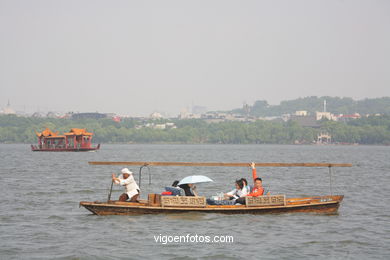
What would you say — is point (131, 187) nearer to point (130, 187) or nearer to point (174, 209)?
point (130, 187)

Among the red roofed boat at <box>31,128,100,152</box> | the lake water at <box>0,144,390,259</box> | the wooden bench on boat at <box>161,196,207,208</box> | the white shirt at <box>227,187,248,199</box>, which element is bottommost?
the lake water at <box>0,144,390,259</box>

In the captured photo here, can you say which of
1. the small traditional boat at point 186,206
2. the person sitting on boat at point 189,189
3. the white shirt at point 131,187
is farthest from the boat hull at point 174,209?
the person sitting on boat at point 189,189

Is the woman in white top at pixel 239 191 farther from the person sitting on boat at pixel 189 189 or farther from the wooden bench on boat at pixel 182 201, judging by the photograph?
the wooden bench on boat at pixel 182 201

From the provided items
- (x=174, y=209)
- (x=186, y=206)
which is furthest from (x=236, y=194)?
(x=174, y=209)

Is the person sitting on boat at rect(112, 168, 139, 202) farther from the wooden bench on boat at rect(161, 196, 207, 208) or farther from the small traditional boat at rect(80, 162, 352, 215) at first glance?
the wooden bench on boat at rect(161, 196, 207, 208)

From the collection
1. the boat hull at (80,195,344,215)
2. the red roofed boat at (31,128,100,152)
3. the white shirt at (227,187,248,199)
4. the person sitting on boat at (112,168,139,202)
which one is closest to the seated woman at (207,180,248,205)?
the white shirt at (227,187,248,199)

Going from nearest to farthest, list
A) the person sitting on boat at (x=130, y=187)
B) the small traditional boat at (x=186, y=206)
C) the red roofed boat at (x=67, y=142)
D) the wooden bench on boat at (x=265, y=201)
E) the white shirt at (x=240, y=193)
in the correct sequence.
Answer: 1. the small traditional boat at (x=186, y=206)
2. the wooden bench on boat at (x=265, y=201)
3. the person sitting on boat at (x=130, y=187)
4. the white shirt at (x=240, y=193)
5. the red roofed boat at (x=67, y=142)

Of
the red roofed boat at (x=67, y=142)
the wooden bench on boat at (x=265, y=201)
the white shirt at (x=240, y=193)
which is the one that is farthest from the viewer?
the red roofed boat at (x=67, y=142)

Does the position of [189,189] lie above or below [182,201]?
above

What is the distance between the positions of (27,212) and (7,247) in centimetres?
763

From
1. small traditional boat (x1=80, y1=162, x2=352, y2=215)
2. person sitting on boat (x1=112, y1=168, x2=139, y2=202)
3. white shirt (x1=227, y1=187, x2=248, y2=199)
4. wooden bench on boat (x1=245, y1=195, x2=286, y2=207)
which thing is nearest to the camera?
small traditional boat (x1=80, y1=162, x2=352, y2=215)

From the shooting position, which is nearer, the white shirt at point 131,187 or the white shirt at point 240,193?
the white shirt at point 131,187

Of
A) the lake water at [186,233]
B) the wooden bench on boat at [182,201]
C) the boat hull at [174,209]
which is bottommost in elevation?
the lake water at [186,233]

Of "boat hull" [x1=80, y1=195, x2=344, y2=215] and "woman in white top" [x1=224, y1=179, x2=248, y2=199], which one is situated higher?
"woman in white top" [x1=224, y1=179, x2=248, y2=199]
